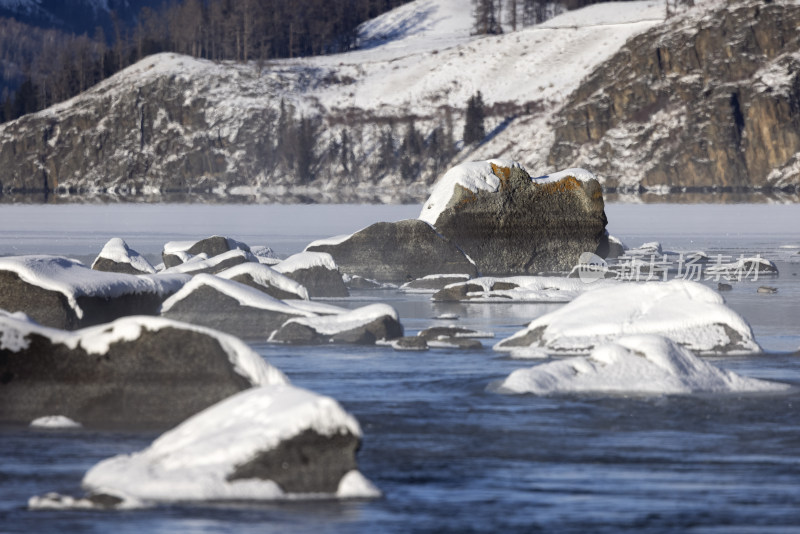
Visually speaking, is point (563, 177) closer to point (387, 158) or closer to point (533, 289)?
point (533, 289)

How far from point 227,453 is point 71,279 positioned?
9.56 meters

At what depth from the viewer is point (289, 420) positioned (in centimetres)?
898

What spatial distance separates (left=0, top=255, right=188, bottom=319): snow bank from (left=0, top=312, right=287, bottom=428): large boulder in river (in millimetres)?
5224

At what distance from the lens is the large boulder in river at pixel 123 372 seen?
11.8 m

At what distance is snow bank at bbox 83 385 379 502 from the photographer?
29.5 ft

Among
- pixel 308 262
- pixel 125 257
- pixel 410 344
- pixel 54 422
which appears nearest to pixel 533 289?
pixel 308 262

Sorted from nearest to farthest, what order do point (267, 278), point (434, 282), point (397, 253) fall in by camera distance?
1. point (267, 278)
2. point (434, 282)
3. point (397, 253)

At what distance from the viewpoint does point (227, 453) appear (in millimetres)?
9062

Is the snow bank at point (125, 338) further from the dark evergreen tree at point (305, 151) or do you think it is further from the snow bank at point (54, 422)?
the dark evergreen tree at point (305, 151)

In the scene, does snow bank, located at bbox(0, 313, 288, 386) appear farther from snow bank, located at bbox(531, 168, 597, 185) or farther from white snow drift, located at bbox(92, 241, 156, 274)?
snow bank, located at bbox(531, 168, 597, 185)

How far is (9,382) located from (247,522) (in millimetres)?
4630
